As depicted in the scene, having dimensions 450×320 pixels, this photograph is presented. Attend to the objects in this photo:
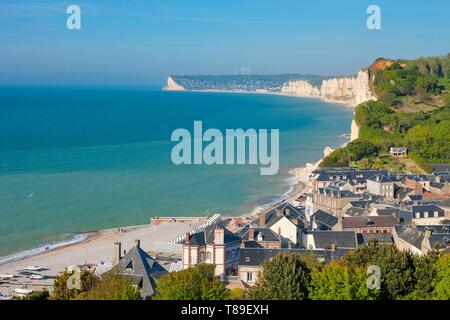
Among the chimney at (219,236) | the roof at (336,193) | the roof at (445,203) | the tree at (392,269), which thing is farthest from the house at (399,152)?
the tree at (392,269)

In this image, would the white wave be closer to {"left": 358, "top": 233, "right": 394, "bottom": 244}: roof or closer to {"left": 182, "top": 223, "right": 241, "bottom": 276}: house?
{"left": 182, "top": 223, "right": 241, "bottom": 276}: house

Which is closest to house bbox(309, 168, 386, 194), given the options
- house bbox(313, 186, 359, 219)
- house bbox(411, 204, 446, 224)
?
house bbox(313, 186, 359, 219)

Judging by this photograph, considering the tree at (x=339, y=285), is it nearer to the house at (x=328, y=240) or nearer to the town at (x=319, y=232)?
the town at (x=319, y=232)

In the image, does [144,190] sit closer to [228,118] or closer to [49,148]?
[49,148]

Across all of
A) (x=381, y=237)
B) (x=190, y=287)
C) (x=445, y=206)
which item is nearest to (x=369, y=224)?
(x=381, y=237)

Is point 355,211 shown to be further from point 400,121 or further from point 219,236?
point 400,121
